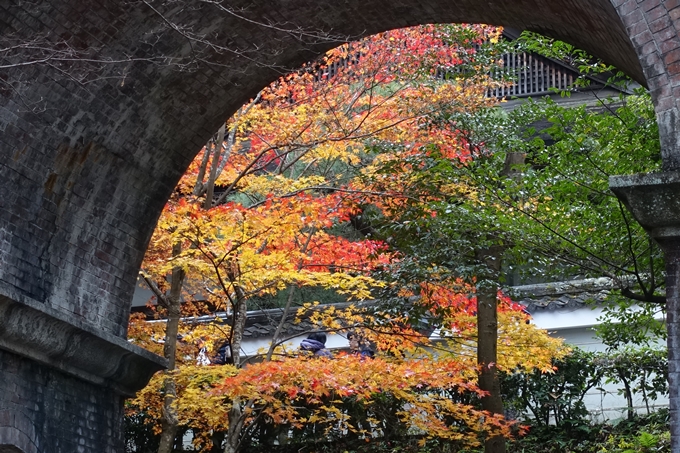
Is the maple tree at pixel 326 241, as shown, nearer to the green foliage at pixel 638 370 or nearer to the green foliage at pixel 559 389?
the green foliage at pixel 559 389

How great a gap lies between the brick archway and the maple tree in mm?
1320

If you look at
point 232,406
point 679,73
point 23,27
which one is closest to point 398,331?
point 232,406

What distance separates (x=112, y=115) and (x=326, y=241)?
398 centimetres

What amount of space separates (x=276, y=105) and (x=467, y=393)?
4615mm

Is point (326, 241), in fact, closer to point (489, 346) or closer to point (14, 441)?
point (489, 346)

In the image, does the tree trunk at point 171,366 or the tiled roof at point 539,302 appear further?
the tiled roof at point 539,302

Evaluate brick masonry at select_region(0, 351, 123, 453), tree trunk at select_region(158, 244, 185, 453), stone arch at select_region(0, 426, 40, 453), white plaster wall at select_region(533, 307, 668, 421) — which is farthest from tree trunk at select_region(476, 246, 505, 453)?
stone arch at select_region(0, 426, 40, 453)

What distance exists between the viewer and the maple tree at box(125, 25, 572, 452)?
911 cm

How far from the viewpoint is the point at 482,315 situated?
32.7 feet

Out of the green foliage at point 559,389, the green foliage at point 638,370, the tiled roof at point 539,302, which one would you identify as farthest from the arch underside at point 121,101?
the green foliage at point 559,389

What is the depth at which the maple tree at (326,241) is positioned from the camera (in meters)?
9.11

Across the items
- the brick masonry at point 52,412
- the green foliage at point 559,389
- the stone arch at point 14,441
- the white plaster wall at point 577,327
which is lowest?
the stone arch at point 14,441

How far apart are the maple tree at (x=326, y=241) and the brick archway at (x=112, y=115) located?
52.0 inches

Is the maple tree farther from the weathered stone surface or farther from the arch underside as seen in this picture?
the arch underside
